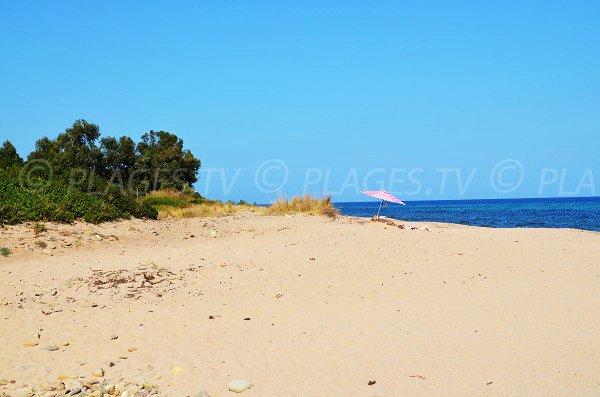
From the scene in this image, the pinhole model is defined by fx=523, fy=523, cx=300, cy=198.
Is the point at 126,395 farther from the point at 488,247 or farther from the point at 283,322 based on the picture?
the point at 488,247

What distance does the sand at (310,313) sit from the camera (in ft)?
18.3

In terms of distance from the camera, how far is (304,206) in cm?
2070

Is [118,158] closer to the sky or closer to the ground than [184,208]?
closer to the sky

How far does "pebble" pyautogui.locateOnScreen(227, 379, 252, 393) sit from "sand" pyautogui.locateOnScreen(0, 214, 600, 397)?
0.23 ft

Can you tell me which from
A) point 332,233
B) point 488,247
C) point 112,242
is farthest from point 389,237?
point 112,242

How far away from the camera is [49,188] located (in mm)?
16719

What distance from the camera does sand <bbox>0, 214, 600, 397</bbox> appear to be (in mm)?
5590

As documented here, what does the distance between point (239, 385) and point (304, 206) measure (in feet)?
51.0

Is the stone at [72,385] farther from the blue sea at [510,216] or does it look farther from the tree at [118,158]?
the tree at [118,158]

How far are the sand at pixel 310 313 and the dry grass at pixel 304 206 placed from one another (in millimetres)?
5531

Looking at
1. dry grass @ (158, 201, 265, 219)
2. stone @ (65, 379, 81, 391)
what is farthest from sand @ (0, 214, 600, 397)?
dry grass @ (158, 201, 265, 219)

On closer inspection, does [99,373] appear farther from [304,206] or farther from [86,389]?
[304,206]

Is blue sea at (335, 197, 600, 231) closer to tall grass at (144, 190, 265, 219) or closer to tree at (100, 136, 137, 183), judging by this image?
tall grass at (144, 190, 265, 219)

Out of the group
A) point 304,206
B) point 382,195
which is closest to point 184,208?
point 304,206
